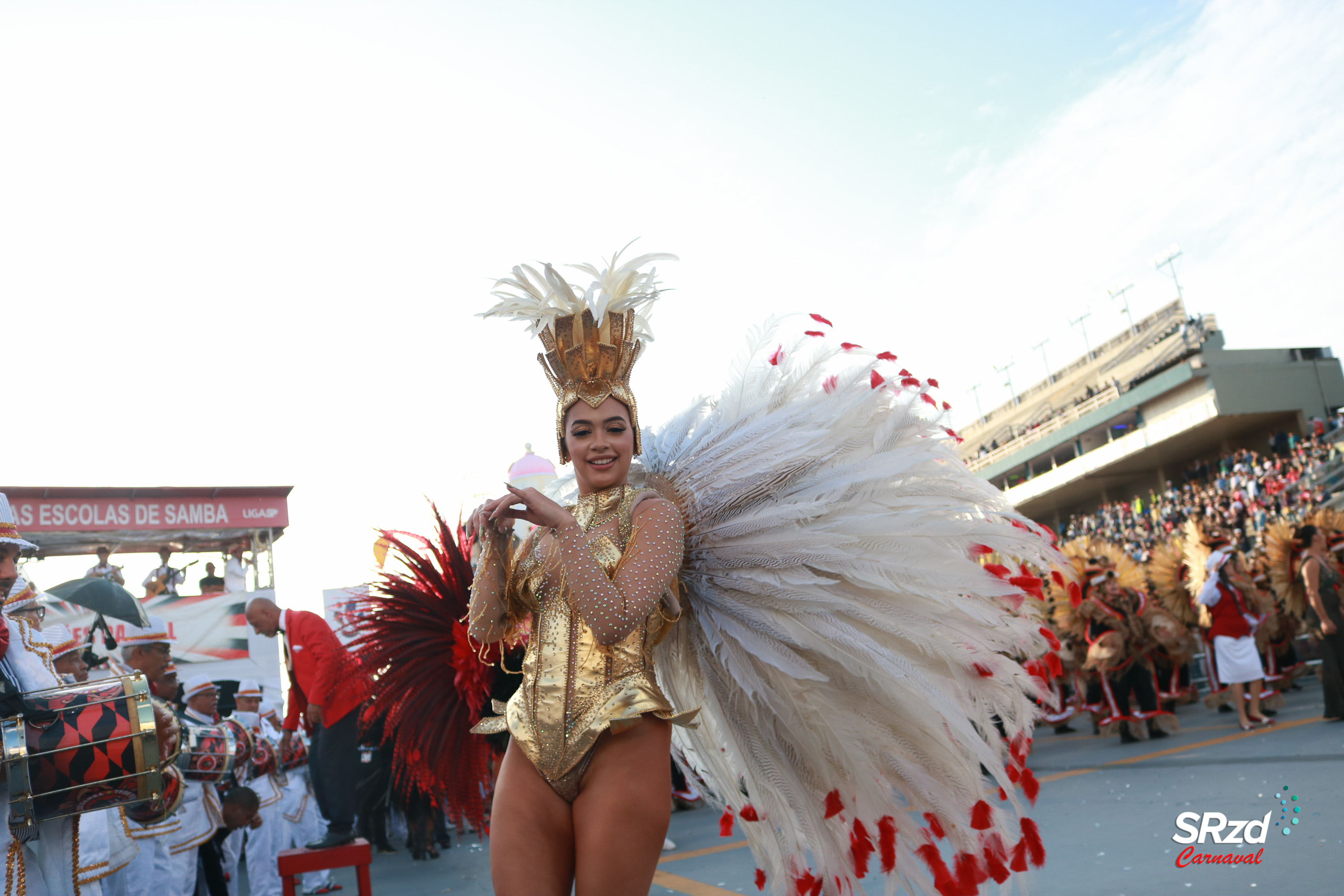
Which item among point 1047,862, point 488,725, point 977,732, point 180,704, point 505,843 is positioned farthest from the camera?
point 180,704

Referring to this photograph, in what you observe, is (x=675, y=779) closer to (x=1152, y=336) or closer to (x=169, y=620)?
(x=169, y=620)

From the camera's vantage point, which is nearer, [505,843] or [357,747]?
[505,843]

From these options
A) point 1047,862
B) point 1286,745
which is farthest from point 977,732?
point 1286,745

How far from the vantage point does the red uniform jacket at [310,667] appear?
5199 millimetres

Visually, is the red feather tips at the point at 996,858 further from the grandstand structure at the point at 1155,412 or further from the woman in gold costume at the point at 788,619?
the grandstand structure at the point at 1155,412

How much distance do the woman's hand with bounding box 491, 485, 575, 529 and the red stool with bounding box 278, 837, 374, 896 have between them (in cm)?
323

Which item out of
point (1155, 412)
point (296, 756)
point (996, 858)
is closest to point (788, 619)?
point (996, 858)

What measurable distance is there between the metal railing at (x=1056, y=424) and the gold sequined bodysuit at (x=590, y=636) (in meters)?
35.3

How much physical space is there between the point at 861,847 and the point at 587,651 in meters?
0.96

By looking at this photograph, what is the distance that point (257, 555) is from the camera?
51.4 ft

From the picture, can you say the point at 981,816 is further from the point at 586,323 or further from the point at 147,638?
the point at 147,638

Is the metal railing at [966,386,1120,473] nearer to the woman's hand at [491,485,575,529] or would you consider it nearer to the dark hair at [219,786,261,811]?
the dark hair at [219,786,261,811]

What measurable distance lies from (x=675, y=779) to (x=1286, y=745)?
5113 mm

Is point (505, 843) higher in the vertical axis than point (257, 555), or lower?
lower
